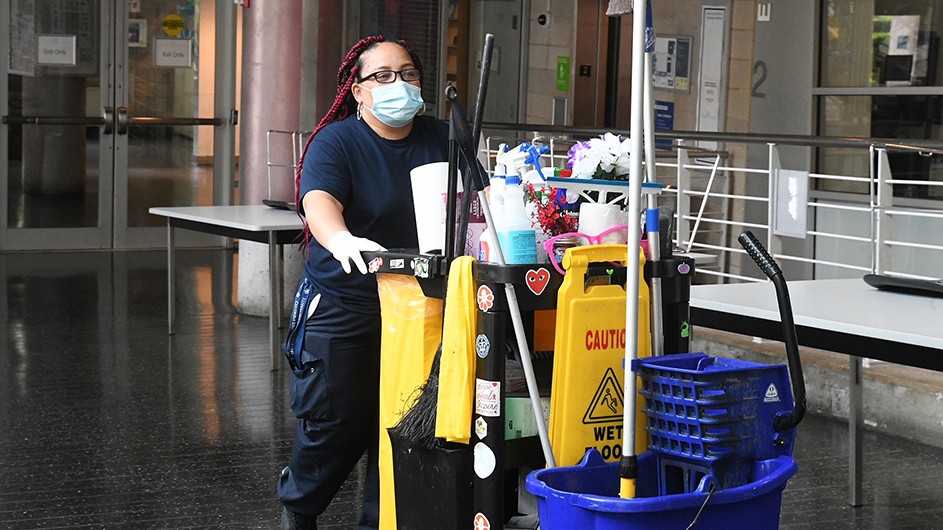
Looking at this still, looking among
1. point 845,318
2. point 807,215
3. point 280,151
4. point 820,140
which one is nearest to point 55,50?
point 280,151

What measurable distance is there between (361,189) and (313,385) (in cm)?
51

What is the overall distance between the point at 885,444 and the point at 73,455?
3243mm

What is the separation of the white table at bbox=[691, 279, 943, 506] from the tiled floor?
0.60 metres

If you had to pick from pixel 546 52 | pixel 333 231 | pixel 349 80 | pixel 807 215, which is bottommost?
pixel 807 215

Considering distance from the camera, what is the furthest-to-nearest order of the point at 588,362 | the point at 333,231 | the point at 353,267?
the point at 353,267
the point at 333,231
the point at 588,362

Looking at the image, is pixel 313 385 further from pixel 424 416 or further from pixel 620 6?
pixel 620 6

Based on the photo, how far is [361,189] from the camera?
3.24 meters

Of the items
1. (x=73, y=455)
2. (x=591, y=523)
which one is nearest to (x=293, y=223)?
(x=73, y=455)

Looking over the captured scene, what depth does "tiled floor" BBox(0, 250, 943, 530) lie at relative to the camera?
4.26 m

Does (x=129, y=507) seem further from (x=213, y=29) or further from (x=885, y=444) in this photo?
(x=213, y=29)

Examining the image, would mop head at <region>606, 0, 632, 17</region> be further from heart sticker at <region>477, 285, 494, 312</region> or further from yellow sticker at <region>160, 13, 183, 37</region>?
yellow sticker at <region>160, 13, 183, 37</region>

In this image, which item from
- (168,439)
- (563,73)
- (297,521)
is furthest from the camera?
(563,73)

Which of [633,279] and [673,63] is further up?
[673,63]

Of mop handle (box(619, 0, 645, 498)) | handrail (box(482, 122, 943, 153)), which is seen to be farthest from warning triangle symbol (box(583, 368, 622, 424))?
handrail (box(482, 122, 943, 153))
